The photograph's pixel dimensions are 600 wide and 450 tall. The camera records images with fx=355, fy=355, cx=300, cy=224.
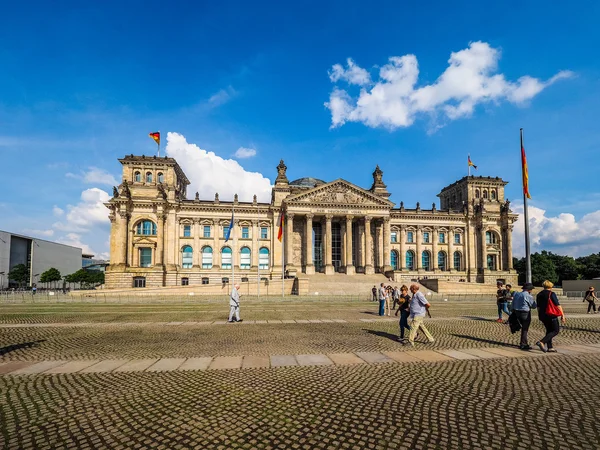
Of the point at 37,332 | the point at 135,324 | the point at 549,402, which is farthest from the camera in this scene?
the point at 135,324

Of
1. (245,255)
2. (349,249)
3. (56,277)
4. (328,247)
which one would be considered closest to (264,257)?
(245,255)

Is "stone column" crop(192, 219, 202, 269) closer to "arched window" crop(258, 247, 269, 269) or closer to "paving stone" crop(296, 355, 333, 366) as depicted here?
"arched window" crop(258, 247, 269, 269)

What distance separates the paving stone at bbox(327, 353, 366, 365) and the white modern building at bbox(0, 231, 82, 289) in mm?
111357

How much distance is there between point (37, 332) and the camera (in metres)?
15.3

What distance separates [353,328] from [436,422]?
35.6ft

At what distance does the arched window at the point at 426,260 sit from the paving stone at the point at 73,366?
6796 cm

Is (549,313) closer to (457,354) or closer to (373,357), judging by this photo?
(457,354)

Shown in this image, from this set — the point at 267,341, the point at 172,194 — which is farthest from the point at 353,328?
the point at 172,194

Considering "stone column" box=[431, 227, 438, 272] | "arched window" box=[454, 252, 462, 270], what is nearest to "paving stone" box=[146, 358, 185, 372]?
"stone column" box=[431, 227, 438, 272]

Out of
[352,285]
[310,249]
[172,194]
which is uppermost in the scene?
[172,194]

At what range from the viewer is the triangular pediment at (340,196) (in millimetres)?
62031

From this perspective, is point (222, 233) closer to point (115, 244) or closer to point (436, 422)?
point (115, 244)

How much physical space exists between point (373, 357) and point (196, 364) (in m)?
4.89

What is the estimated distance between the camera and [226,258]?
211 feet
